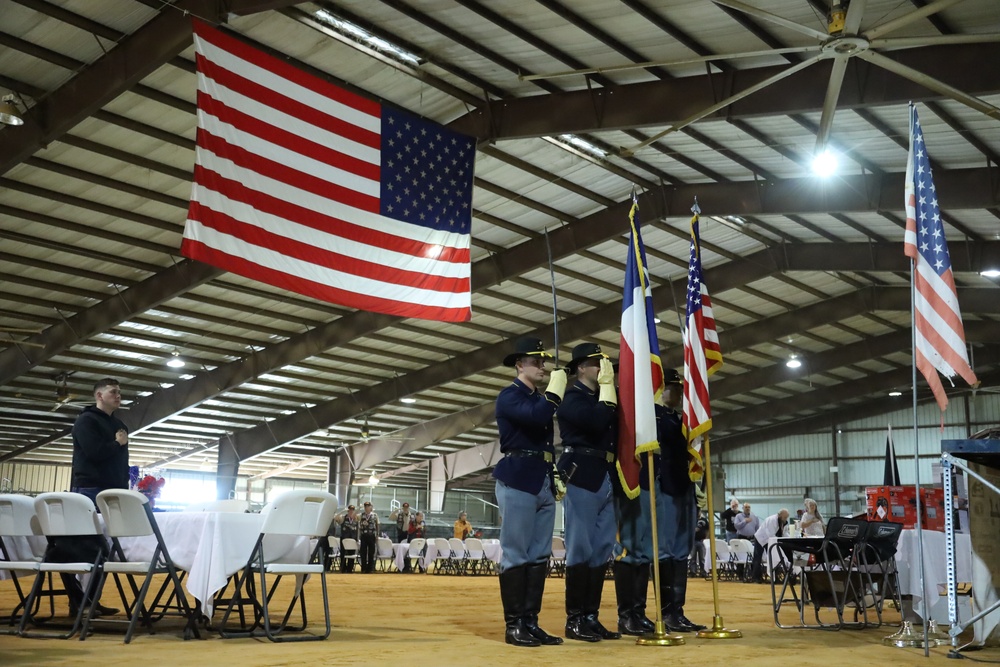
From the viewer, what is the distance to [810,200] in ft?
41.5

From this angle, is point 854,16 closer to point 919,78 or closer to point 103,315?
point 919,78

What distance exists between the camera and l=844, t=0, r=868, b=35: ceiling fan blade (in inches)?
248

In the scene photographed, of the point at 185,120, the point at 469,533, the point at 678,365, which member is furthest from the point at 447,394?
the point at 185,120

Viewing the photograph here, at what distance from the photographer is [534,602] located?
4.85m

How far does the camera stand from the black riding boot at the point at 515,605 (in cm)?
469

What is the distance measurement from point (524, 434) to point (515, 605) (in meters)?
0.89

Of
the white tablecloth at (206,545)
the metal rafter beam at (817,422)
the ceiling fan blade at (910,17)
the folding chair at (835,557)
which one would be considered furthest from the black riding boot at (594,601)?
the metal rafter beam at (817,422)

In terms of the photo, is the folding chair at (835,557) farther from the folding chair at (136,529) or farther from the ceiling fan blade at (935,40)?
the folding chair at (136,529)

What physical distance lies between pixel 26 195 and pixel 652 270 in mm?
10346

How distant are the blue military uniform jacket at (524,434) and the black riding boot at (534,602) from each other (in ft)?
1.39

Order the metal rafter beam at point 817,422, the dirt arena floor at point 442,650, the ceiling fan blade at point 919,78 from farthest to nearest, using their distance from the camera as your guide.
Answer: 1. the metal rafter beam at point 817,422
2. the ceiling fan blade at point 919,78
3. the dirt arena floor at point 442,650

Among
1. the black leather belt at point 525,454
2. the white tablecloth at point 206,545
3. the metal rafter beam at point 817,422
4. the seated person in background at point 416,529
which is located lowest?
the seated person in background at point 416,529

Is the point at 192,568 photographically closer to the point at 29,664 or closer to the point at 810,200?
the point at 29,664

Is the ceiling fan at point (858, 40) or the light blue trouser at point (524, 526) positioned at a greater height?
the ceiling fan at point (858, 40)
